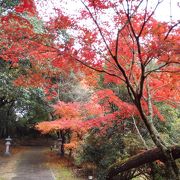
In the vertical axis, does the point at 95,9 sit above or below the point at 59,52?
above

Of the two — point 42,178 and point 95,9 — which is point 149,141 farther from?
point 95,9

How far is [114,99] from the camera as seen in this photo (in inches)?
429

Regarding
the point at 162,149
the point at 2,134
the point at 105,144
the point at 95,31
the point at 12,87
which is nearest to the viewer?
the point at 162,149

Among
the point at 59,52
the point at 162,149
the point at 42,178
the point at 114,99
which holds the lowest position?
the point at 42,178

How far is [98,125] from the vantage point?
11.4 metres

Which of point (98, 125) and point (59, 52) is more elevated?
point (59, 52)

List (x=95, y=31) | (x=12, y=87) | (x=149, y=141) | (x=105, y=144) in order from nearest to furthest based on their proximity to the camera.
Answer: (x=95, y=31) < (x=149, y=141) < (x=105, y=144) < (x=12, y=87)

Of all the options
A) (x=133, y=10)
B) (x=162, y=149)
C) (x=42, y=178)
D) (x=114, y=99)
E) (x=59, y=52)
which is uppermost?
(x=133, y=10)

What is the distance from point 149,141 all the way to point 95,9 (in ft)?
20.2

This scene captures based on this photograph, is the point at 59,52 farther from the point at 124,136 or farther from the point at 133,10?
the point at 124,136

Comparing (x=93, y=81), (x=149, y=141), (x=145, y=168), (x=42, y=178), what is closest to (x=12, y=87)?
(x=93, y=81)

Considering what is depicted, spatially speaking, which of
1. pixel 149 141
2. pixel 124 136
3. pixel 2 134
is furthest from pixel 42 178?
pixel 2 134

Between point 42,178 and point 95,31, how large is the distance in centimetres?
734

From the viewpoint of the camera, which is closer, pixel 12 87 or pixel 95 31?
pixel 95 31
